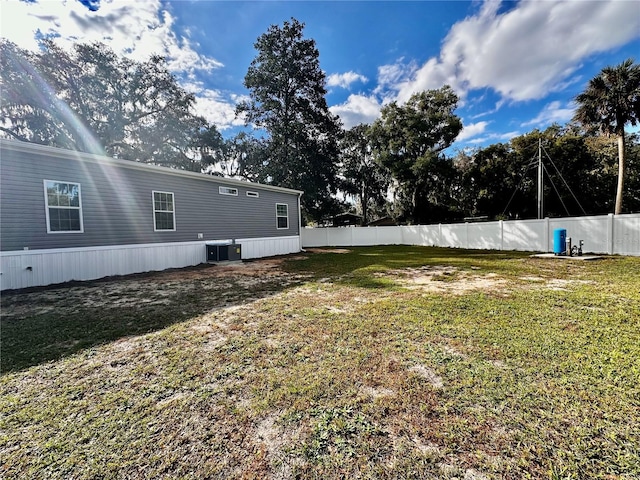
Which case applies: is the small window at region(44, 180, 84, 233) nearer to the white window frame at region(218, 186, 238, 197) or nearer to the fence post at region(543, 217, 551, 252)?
the white window frame at region(218, 186, 238, 197)

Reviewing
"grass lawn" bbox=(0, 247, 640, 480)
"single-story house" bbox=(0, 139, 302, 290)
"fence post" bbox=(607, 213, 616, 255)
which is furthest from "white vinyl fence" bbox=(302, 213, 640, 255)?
"single-story house" bbox=(0, 139, 302, 290)

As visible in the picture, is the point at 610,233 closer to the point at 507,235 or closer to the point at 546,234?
the point at 546,234

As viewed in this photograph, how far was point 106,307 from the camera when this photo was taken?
445 cm

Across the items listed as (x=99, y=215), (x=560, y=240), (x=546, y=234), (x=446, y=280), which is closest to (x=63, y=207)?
(x=99, y=215)

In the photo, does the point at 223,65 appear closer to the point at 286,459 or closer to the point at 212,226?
the point at 212,226

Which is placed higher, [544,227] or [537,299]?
[544,227]

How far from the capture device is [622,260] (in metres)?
7.17

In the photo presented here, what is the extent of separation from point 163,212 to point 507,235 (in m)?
13.8

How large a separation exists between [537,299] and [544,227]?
799cm

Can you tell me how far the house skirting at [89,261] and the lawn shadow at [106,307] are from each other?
416 mm

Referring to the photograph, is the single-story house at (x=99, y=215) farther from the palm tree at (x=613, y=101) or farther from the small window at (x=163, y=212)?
the palm tree at (x=613, y=101)

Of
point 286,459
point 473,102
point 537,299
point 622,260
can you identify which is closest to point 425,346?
point 286,459

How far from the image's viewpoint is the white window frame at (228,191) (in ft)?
33.5

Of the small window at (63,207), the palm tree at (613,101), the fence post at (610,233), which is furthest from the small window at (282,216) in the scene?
the palm tree at (613,101)
